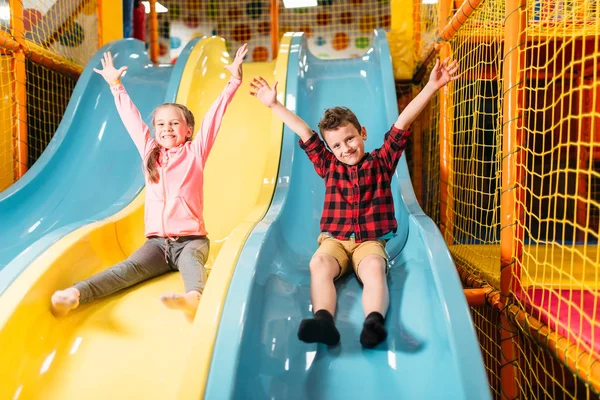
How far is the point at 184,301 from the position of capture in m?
1.40

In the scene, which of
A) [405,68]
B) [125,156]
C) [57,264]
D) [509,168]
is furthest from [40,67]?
[509,168]

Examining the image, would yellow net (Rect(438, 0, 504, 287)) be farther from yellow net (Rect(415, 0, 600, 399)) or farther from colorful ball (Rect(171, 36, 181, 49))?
colorful ball (Rect(171, 36, 181, 49))

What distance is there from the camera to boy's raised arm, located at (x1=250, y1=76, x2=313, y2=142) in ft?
5.85

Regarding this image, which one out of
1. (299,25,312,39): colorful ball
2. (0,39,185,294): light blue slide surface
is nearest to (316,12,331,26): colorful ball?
(299,25,312,39): colorful ball

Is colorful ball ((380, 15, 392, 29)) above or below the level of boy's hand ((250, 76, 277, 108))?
above

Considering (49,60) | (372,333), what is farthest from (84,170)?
(372,333)

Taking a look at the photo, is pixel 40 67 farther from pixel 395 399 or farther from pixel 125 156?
pixel 395 399

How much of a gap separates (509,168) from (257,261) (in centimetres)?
83

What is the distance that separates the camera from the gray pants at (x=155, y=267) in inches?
63.1

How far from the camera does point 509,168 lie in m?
1.52

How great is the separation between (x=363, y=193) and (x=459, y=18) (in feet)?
3.05

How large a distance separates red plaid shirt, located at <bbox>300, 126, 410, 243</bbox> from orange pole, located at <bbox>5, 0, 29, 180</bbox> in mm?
1948

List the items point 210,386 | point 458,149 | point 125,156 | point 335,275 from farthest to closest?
point 458,149, point 125,156, point 335,275, point 210,386

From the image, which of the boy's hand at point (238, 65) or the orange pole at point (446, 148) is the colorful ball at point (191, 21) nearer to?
the orange pole at point (446, 148)
